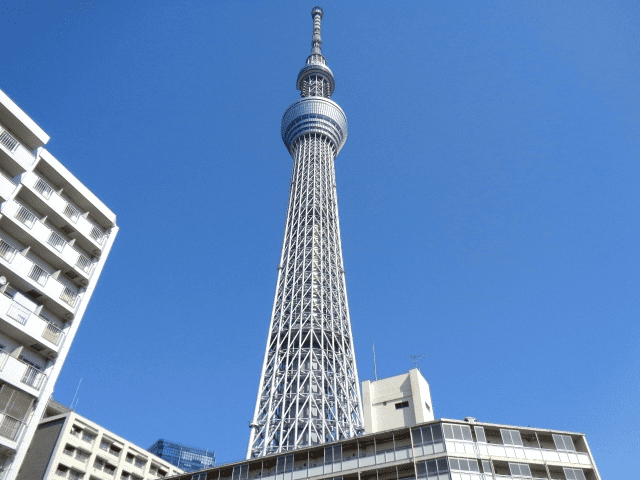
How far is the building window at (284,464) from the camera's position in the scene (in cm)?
2814

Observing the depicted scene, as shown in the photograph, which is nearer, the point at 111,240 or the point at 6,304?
the point at 6,304

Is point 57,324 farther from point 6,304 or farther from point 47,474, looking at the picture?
point 47,474

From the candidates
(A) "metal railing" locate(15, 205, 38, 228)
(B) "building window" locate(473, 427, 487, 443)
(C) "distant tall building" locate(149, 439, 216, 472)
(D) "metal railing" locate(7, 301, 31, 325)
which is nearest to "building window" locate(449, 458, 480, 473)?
(B) "building window" locate(473, 427, 487, 443)

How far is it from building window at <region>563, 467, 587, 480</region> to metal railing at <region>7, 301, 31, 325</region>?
2551 cm

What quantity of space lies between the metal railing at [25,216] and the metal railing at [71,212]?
2063 mm

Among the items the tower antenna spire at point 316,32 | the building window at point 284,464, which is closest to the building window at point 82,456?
the building window at point 284,464

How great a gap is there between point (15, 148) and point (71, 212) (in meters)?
3.94

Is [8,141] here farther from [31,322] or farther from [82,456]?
[82,456]

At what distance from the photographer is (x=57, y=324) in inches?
915

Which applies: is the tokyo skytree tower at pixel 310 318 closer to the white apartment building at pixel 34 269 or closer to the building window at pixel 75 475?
the building window at pixel 75 475

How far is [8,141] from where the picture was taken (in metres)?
22.3

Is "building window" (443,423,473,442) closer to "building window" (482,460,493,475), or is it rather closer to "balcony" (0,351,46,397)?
"building window" (482,460,493,475)

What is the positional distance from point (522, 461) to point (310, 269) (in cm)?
3642

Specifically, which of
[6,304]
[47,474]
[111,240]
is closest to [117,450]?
[47,474]
